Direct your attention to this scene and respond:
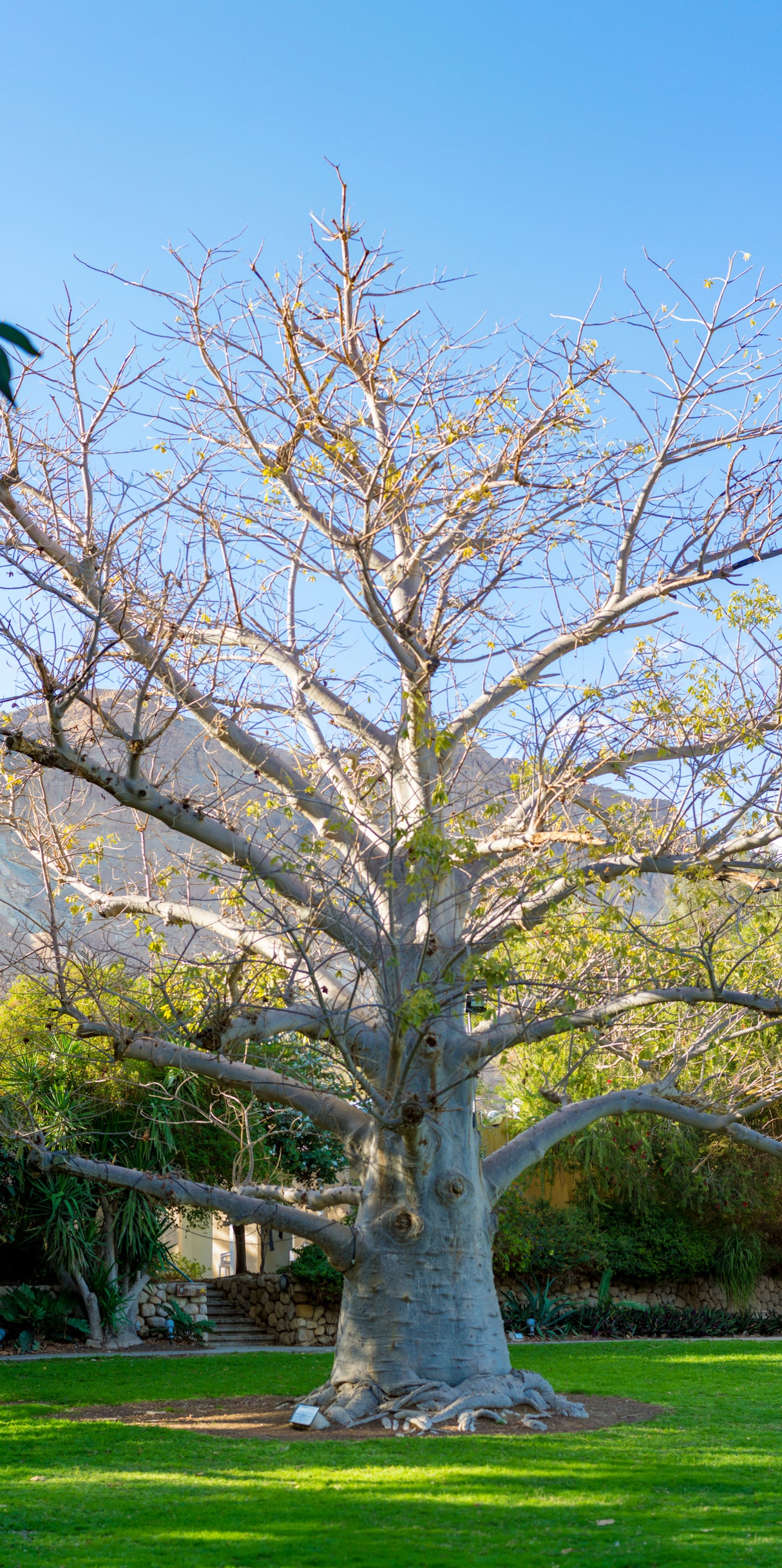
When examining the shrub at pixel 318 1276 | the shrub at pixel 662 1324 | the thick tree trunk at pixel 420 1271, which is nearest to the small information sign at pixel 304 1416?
the thick tree trunk at pixel 420 1271

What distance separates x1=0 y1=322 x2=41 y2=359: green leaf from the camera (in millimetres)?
1718

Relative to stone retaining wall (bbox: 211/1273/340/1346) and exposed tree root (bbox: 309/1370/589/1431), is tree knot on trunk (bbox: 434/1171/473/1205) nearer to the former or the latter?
exposed tree root (bbox: 309/1370/589/1431)

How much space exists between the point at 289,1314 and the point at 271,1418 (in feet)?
23.8

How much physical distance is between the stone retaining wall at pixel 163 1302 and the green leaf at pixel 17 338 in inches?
596

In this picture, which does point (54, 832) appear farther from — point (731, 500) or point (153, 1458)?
point (731, 500)

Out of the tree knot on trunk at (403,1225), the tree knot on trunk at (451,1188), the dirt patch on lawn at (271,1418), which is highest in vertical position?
the tree knot on trunk at (451,1188)

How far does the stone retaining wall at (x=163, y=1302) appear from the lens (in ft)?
49.7

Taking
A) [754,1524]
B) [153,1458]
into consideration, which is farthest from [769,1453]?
[153,1458]

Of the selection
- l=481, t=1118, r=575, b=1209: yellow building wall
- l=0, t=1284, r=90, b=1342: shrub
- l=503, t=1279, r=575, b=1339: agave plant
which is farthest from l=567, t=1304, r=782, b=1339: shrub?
l=0, t=1284, r=90, b=1342: shrub

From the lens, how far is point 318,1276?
14852 millimetres

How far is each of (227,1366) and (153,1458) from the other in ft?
17.9

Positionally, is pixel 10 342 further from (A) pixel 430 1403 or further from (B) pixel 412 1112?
(A) pixel 430 1403

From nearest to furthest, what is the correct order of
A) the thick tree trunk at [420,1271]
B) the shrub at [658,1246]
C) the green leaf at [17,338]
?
the green leaf at [17,338], the thick tree trunk at [420,1271], the shrub at [658,1246]

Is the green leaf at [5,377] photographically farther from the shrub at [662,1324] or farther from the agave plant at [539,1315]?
the shrub at [662,1324]
